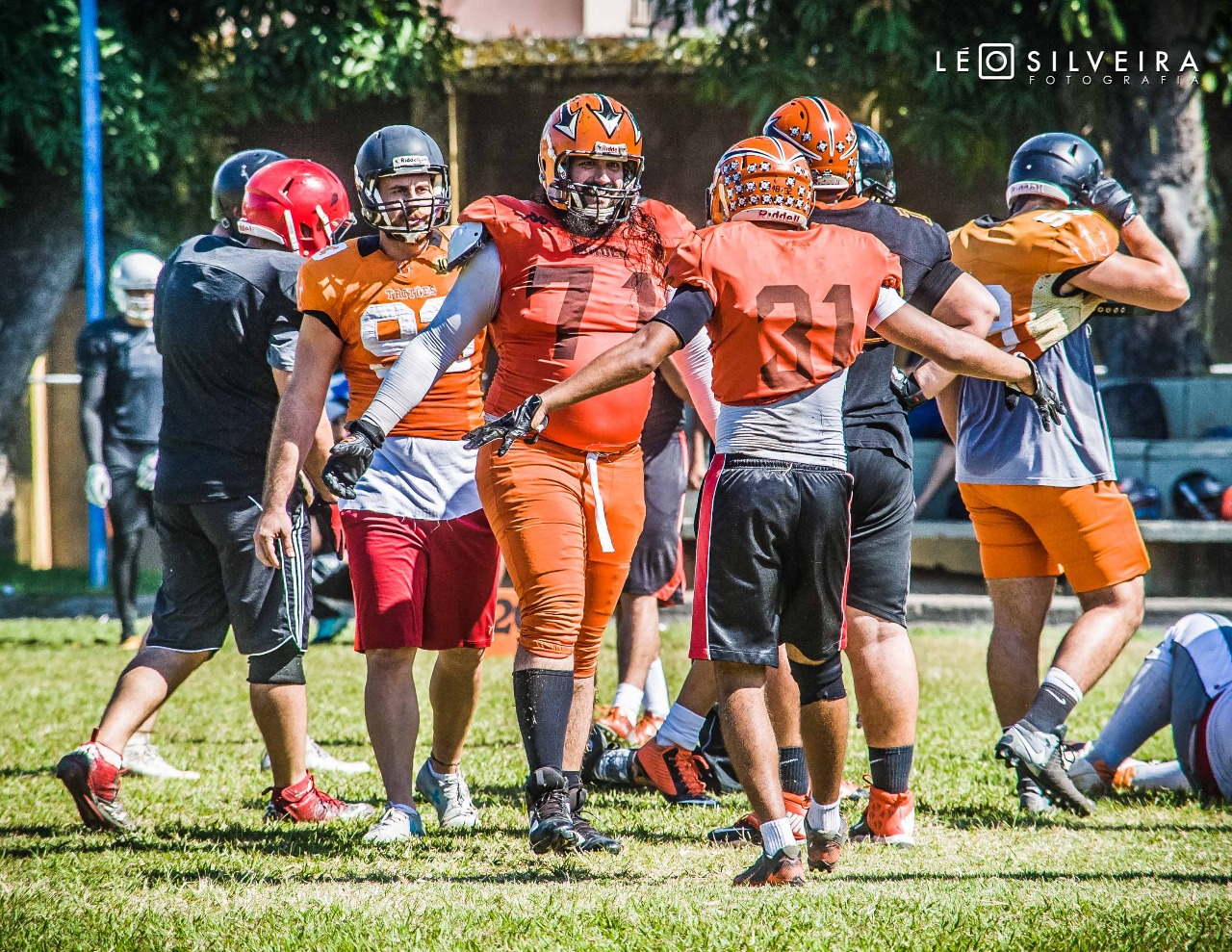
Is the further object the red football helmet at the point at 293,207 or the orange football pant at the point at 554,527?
the red football helmet at the point at 293,207

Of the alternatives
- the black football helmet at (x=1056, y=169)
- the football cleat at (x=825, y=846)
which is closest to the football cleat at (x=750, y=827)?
the football cleat at (x=825, y=846)

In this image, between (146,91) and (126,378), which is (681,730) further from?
(146,91)

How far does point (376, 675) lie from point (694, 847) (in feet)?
3.82

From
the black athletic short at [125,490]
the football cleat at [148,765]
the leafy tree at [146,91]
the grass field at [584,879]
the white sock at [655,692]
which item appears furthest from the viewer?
the leafy tree at [146,91]

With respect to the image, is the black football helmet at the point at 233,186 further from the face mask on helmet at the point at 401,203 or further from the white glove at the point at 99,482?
the white glove at the point at 99,482

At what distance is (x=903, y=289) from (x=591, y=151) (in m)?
1.02

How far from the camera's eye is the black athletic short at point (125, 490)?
29.8 feet

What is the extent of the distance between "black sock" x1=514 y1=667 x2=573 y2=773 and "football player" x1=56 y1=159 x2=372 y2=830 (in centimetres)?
99

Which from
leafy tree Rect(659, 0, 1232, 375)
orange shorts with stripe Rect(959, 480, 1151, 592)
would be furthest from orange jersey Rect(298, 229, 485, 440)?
leafy tree Rect(659, 0, 1232, 375)

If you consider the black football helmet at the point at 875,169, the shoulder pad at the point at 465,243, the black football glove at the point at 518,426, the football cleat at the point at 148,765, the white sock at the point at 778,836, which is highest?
the black football helmet at the point at 875,169

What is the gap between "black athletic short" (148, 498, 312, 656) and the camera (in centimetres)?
479

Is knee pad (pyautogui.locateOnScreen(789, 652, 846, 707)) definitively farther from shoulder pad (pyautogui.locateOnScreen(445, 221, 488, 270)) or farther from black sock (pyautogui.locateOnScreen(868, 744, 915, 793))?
shoulder pad (pyautogui.locateOnScreen(445, 221, 488, 270))

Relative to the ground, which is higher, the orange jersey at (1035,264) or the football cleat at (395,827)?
the orange jersey at (1035,264)

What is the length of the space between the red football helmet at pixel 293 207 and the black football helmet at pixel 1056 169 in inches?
95.3
